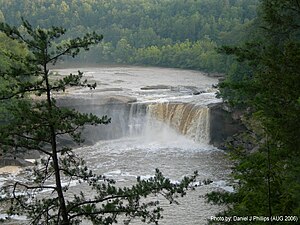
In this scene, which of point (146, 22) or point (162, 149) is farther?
point (146, 22)

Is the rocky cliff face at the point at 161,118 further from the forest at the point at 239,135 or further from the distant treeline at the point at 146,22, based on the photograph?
the distant treeline at the point at 146,22

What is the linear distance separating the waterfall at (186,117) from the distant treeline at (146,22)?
22.0m

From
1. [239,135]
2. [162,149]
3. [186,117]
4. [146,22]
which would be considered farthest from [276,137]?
[146,22]

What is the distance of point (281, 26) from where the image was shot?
948cm

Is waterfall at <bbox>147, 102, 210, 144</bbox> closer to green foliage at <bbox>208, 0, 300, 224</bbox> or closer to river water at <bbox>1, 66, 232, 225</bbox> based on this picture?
river water at <bbox>1, 66, 232, 225</bbox>

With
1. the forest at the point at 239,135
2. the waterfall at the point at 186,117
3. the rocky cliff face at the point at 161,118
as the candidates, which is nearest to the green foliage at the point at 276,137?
the forest at the point at 239,135

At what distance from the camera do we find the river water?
63.8ft

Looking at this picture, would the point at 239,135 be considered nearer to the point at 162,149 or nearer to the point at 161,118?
the point at 162,149

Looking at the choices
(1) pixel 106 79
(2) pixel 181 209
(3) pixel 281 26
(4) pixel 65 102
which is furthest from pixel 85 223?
(1) pixel 106 79

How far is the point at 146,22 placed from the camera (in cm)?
7612

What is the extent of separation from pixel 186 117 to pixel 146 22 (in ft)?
154

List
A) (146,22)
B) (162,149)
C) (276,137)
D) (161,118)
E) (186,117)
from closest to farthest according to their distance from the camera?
(276,137) < (162,149) < (186,117) < (161,118) < (146,22)

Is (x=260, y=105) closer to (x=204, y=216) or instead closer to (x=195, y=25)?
(x=204, y=216)

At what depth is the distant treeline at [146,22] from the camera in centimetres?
6222
